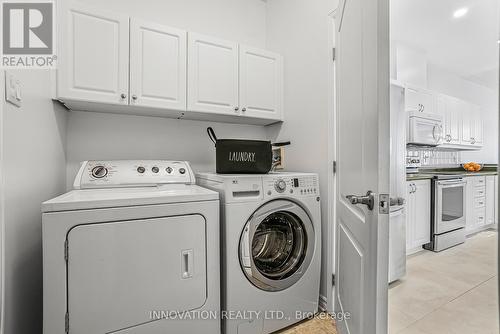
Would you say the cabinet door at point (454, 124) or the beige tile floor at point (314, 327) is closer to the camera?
the beige tile floor at point (314, 327)

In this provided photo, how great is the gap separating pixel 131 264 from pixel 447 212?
3347 mm

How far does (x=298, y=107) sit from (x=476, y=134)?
2.42 m

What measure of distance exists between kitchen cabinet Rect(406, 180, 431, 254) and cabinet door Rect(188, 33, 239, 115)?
6.95 ft

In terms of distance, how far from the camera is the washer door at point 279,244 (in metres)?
1.44

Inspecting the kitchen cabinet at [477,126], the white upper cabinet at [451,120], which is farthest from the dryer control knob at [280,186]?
the kitchen cabinet at [477,126]

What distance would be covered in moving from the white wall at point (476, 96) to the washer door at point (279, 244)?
8.64 feet

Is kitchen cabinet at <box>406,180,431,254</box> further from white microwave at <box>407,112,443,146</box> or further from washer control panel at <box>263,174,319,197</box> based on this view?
washer control panel at <box>263,174,319,197</box>

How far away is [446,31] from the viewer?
2660mm

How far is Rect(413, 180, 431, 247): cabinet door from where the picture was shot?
2.59 metres

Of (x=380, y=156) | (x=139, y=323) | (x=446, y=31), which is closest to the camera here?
(x=380, y=156)

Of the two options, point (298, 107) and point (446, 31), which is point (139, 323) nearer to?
point (298, 107)

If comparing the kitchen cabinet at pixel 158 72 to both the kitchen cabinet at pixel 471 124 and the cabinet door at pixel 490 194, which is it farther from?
the cabinet door at pixel 490 194

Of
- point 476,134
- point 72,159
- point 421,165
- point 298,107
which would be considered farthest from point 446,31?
point 72,159

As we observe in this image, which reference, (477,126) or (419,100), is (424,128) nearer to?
(419,100)
